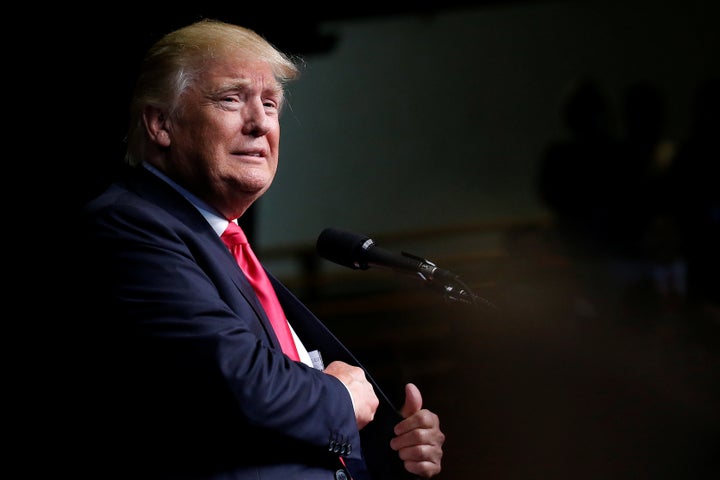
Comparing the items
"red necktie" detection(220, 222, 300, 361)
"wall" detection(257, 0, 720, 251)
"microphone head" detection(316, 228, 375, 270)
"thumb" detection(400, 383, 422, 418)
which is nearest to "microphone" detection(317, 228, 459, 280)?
"microphone head" detection(316, 228, 375, 270)

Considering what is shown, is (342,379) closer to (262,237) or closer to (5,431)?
(5,431)

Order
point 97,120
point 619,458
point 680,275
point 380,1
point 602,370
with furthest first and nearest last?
point 380,1, point 680,275, point 602,370, point 619,458, point 97,120

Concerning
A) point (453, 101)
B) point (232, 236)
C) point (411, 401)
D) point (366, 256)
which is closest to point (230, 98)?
point (232, 236)

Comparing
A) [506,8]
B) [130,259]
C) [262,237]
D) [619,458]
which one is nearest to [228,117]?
[130,259]

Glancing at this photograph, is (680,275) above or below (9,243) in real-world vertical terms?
below

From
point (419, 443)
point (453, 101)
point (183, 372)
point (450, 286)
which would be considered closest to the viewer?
point (183, 372)

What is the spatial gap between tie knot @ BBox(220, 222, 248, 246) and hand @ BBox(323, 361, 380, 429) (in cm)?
24

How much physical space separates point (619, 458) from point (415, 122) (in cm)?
404

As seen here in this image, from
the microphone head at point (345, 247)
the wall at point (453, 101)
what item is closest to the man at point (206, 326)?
the microphone head at point (345, 247)

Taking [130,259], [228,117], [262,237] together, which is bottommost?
[262,237]

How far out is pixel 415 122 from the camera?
20.2 ft

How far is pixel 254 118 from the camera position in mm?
1417

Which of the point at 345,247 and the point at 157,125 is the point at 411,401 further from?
the point at 157,125

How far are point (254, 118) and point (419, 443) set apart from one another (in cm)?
58
